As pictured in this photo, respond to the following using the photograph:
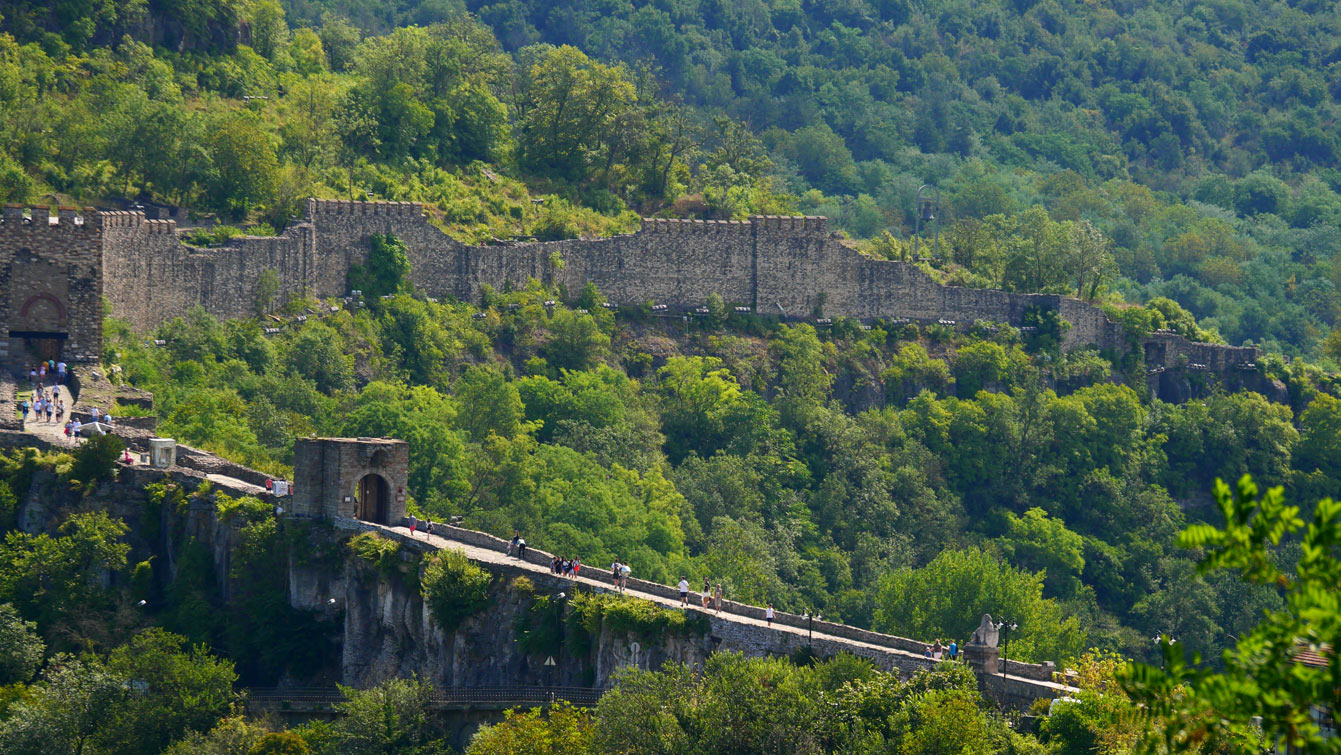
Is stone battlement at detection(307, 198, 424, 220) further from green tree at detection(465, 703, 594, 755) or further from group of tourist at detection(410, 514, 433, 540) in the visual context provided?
green tree at detection(465, 703, 594, 755)

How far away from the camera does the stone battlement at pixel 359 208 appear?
3024 inches

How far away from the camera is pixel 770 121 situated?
164 metres

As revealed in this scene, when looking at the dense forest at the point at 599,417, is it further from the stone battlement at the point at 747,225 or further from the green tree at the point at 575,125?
the stone battlement at the point at 747,225

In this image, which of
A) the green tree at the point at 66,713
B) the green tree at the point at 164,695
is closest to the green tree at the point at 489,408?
the green tree at the point at 164,695

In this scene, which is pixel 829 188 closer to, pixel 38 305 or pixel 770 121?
pixel 770 121

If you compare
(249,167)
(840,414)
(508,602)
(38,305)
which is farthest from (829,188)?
(508,602)

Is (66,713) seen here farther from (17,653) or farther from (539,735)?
(539,735)

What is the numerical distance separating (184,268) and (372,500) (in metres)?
16.4

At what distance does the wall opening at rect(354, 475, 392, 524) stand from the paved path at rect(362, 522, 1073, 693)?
26.8 inches

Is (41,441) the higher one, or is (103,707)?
(41,441)

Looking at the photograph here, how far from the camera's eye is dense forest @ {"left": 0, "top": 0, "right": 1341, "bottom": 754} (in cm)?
5112

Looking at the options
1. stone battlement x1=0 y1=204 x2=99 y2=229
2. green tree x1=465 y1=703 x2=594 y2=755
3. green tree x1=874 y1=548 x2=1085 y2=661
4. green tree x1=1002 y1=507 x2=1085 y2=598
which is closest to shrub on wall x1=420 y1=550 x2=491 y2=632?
green tree x1=465 y1=703 x2=594 y2=755

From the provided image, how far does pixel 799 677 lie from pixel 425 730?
27.8ft

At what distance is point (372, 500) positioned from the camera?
57000mm
